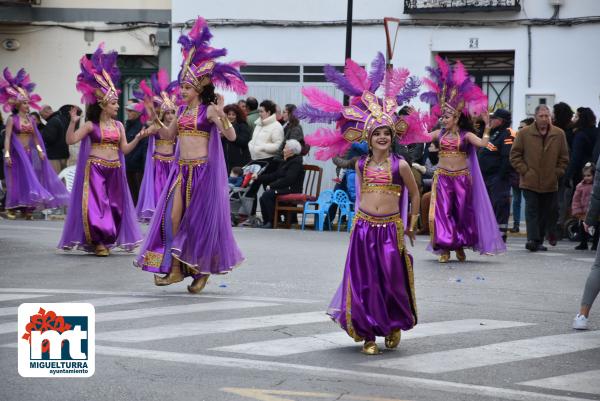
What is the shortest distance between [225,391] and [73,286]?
550cm

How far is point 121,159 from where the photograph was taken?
54.1 ft

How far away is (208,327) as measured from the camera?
33.6ft

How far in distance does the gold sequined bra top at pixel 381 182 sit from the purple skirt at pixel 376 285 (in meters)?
0.22

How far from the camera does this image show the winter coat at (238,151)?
24.0m

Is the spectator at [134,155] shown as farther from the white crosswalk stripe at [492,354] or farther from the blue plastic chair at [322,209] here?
the white crosswalk stripe at [492,354]

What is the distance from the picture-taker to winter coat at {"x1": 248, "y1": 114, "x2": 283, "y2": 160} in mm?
23297

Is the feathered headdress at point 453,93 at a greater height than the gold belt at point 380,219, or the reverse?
the feathered headdress at point 453,93

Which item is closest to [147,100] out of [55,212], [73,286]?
[73,286]

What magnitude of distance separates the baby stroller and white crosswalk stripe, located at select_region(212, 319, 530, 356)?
40.5 ft

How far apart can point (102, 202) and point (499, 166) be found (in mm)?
6482

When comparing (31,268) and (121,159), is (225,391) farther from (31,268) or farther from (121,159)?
(121,159)

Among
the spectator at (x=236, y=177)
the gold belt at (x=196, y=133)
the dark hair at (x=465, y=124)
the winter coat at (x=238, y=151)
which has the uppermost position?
the dark hair at (x=465, y=124)

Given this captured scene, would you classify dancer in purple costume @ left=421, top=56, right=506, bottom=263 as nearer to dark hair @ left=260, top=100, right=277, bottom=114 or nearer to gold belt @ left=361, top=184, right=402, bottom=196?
gold belt @ left=361, top=184, right=402, bottom=196

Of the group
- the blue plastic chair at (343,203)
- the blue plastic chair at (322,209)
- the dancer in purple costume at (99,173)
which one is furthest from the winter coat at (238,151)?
the dancer in purple costume at (99,173)
